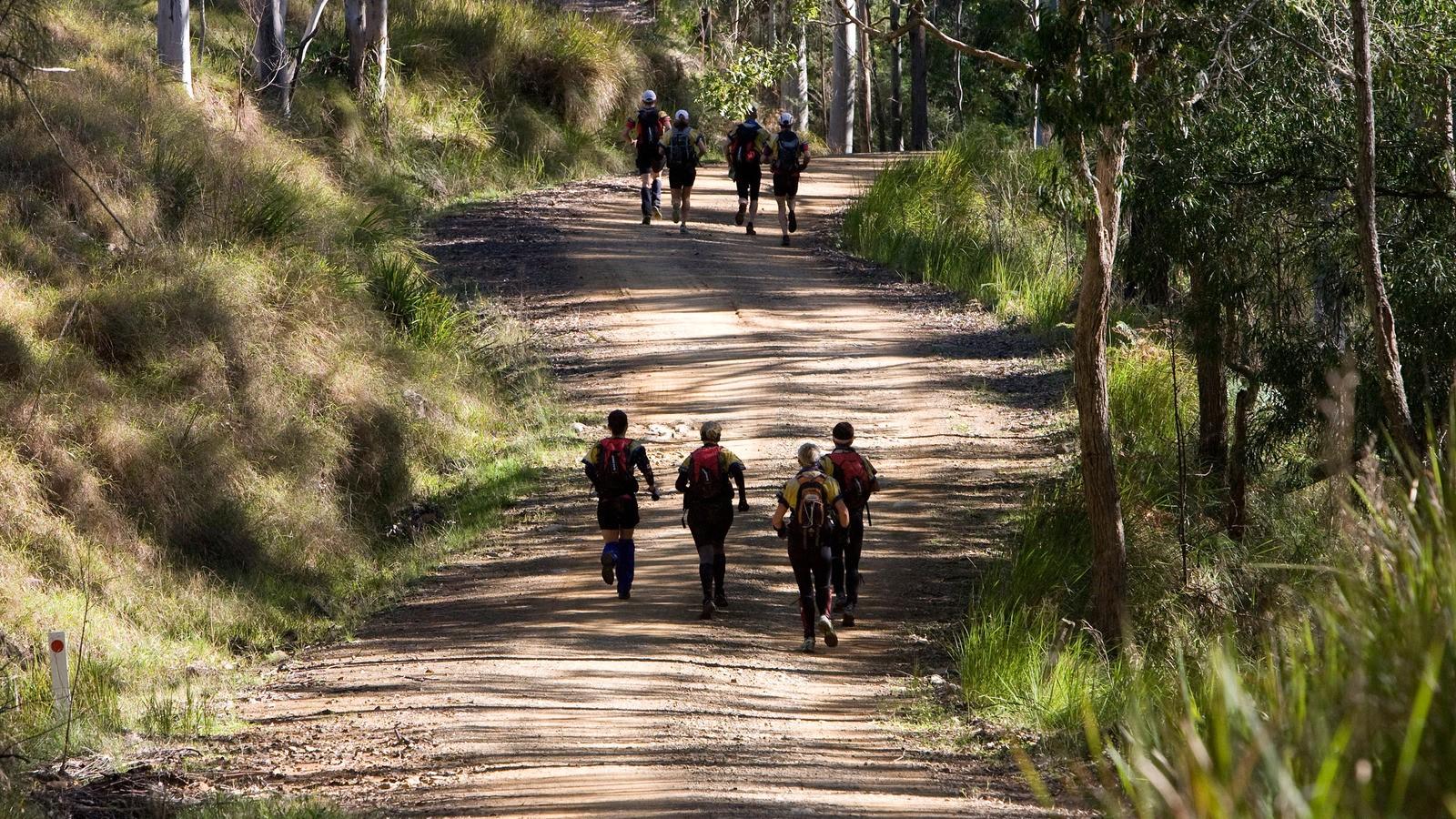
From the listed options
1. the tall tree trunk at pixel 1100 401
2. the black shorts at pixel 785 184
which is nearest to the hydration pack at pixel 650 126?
the black shorts at pixel 785 184

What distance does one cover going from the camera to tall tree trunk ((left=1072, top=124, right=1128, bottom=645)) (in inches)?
443

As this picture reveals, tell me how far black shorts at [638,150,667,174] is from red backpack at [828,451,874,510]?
1228cm

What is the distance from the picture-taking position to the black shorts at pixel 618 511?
11.4 m

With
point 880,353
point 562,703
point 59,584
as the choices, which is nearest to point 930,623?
point 562,703

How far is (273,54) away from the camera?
23.2 meters

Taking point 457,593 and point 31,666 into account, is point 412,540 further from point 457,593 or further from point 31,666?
point 31,666

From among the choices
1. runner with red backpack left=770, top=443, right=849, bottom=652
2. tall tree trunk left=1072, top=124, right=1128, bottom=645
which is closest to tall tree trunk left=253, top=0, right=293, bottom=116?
runner with red backpack left=770, top=443, right=849, bottom=652

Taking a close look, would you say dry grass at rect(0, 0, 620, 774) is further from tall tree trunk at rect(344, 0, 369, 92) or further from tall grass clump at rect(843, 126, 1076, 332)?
tall grass clump at rect(843, 126, 1076, 332)

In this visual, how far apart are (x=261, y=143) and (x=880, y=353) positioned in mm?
8203

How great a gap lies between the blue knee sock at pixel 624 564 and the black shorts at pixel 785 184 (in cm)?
1184

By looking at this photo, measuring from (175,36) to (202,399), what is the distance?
7795mm

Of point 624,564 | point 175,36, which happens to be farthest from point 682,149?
point 624,564

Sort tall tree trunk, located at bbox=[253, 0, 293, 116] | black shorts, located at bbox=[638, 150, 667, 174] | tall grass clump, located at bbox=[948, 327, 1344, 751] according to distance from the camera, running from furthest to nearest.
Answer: tall tree trunk, located at bbox=[253, 0, 293, 116] → black shorts, located at bbox=[638, 150, 667, 174] → tall grass clump, located at bbox=[948, 327, 1344, 751]

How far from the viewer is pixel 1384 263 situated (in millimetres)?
12391
